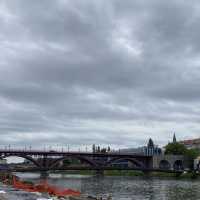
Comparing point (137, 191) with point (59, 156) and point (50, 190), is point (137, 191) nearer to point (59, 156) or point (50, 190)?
point (50, 190)

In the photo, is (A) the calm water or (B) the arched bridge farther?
(B) the arched bridge

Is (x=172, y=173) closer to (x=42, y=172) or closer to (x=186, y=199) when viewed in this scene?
(x=42, y=172)

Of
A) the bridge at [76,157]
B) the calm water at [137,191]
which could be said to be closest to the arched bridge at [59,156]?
the bridge at [76,157]

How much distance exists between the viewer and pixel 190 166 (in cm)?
19212

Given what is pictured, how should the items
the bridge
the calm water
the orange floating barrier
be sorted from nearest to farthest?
the orange floating barrier
the calm water
the bridge

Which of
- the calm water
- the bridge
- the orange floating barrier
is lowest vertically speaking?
the calm water

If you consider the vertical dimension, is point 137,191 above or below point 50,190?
below

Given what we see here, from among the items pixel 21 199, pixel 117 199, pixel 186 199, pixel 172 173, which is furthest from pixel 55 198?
pixel 172 173

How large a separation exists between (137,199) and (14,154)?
114m

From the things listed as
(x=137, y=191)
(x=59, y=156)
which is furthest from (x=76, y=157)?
(x=137, y=191)

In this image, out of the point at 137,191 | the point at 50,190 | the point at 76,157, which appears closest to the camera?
the point at 50,190

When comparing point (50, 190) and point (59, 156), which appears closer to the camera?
point (50, 190)

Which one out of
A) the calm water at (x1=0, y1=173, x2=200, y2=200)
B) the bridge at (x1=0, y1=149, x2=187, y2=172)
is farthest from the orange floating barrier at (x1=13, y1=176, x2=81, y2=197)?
the bridge at (x1=0, y1=149, x2=187, y2=172)

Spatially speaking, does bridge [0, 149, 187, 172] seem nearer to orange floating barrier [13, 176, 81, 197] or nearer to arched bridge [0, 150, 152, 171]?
arched bridge [0, 150, 152, 171]
